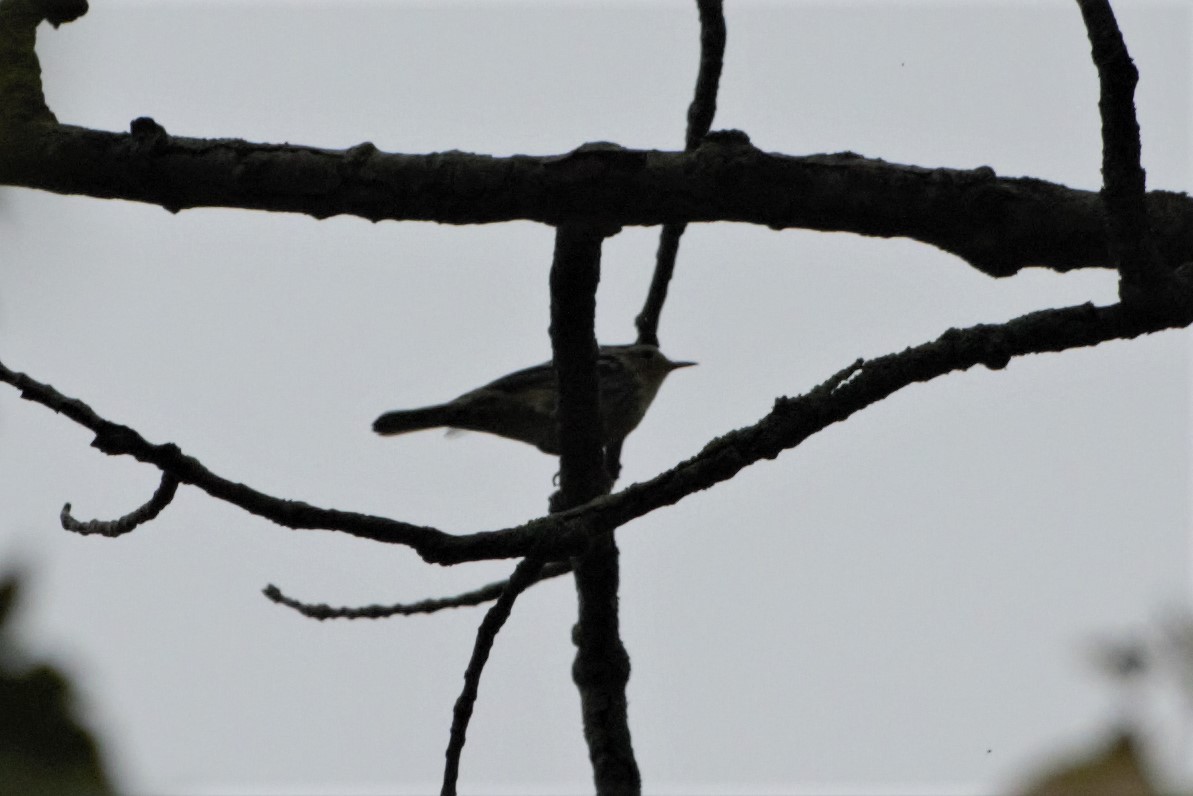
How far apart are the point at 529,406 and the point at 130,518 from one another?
5.34 m

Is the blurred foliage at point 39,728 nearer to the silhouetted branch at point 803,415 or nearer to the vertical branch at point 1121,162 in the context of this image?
A: the silhouetted branch at point 803,415

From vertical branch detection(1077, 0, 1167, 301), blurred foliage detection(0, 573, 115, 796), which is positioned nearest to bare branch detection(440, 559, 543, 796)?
vertical branch detection(1077, 0, 1167, 301)

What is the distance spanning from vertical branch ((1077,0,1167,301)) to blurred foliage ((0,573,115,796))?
9.09 ft

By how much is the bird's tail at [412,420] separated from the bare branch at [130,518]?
5375 mm

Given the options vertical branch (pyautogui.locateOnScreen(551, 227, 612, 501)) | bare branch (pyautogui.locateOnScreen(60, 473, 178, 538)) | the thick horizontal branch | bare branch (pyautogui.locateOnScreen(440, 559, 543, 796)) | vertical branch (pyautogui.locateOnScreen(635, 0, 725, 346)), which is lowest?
bare branch (pyautogui.locateOnScreen(440, 559, 543, 796))

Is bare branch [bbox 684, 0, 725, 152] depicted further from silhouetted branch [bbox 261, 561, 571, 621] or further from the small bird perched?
the small bird perched

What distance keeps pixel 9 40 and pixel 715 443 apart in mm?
2237

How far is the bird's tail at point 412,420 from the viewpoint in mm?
9602

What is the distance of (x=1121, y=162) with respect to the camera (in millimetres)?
3756

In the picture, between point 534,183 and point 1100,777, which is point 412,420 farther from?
point 1100,777

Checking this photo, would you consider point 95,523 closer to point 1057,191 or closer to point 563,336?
point 563,336

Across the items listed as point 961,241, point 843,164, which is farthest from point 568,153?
point 961,241

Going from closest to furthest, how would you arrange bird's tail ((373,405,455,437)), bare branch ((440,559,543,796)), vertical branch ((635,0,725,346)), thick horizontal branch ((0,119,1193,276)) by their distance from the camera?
thick horizontal branch ((0,119,1193,276)) < bare branch ((440,559,543,796)) < vertical branch ((635,0,725,346)) < bird's tail ((373,405,455,437))

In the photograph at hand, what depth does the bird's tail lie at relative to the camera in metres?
9.60
